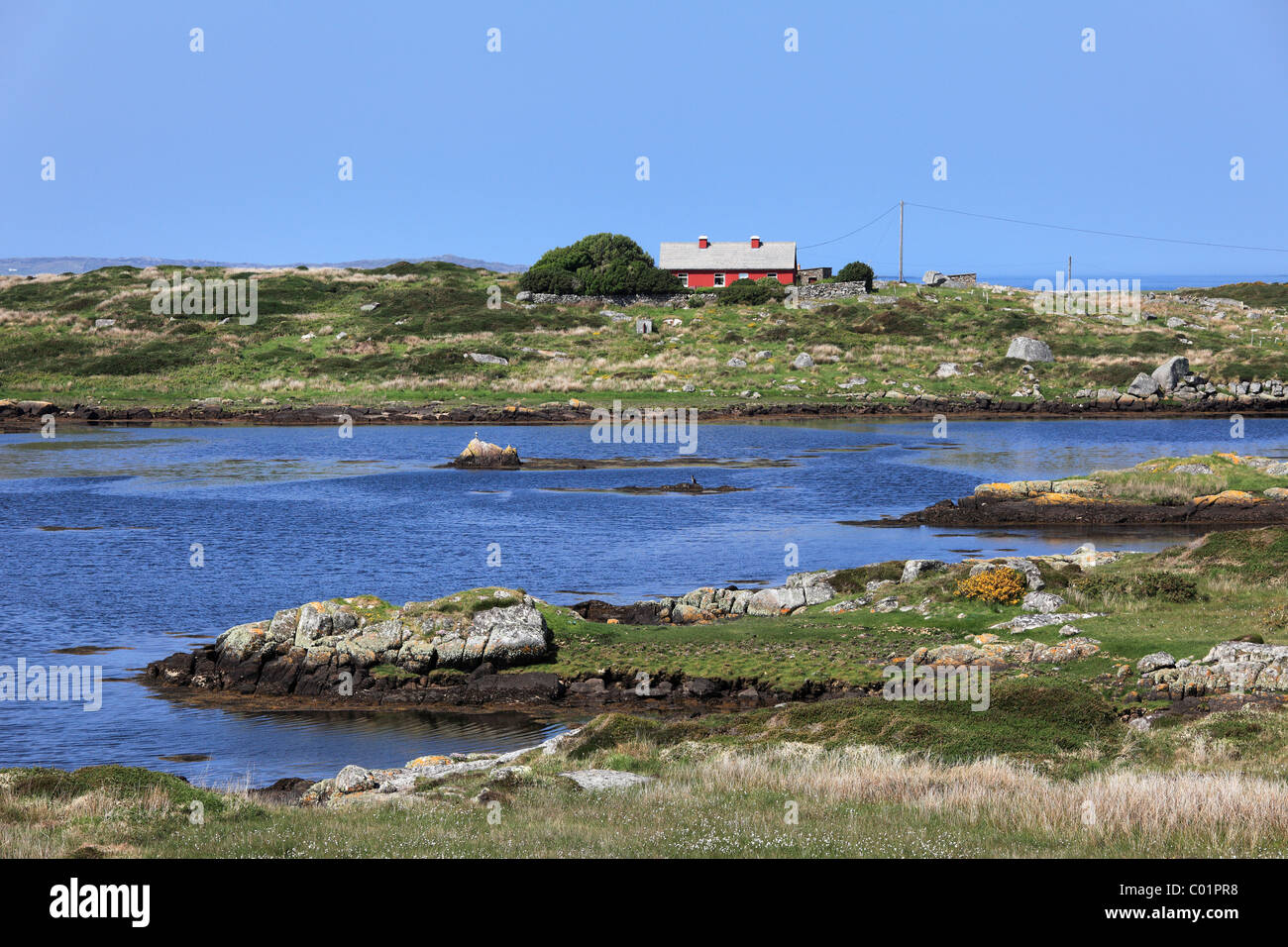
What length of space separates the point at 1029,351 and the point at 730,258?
45.9 metres

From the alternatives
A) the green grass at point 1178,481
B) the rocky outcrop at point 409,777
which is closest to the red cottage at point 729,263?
the green grass at point 1178,481

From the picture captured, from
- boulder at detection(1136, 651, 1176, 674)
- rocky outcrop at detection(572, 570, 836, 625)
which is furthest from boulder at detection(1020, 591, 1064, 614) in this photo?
rocky outcrop at detection(572, 570, 836, 625)

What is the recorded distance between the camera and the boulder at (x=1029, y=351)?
122938mm

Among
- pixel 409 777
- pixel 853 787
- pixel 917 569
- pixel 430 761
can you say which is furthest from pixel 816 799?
pixel 917 569

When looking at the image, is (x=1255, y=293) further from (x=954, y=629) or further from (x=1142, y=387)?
(x=954, y=629)

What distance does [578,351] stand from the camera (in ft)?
415

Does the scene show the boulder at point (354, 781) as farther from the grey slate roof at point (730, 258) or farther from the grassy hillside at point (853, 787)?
the grey slate roof at point (730, 258)

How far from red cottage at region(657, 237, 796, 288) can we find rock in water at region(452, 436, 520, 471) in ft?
253

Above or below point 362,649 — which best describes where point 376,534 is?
above

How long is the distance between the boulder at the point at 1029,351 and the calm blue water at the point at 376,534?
22.1 meters

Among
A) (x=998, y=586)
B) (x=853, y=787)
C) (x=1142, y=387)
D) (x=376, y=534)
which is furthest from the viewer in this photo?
(x=1142, y=387)

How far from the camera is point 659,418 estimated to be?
4279 inches
